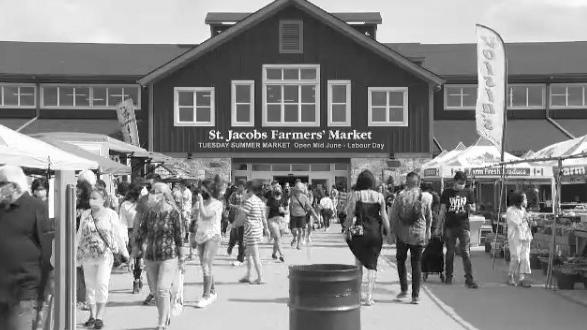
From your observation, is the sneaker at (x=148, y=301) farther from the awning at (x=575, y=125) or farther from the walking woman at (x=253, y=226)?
the awning at (x=575, y=125)

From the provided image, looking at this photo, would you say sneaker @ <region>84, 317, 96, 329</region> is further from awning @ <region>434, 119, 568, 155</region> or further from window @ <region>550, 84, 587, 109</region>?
window @ <region>550, 84, 587, 109</region>

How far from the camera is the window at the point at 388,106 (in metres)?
33.8

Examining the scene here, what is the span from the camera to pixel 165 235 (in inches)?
328

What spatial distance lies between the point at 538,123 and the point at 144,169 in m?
18.1

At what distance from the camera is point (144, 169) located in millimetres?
30188

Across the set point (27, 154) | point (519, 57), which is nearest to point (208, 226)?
point (27, 154)

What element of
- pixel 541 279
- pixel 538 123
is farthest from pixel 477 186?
pixel 541 279

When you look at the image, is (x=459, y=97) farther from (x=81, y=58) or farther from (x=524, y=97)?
(x=81, y=58)

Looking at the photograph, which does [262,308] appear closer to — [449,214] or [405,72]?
[449,214]

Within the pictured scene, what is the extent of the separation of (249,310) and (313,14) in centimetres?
2501

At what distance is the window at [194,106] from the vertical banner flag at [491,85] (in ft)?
54.8

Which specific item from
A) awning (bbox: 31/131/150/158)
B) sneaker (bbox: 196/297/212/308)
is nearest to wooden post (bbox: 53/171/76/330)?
sneaker (bbox: 196/297/212/308)

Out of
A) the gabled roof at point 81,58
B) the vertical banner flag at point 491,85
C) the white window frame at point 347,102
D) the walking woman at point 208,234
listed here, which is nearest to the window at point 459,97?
the white window frame at point 347,102

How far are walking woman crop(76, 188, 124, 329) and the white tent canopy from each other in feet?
4.03
